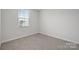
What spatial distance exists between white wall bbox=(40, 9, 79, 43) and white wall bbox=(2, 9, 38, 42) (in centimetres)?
8

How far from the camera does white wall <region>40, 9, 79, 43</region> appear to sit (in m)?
1.34

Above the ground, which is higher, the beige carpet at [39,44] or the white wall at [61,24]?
the white wall at [61,24]

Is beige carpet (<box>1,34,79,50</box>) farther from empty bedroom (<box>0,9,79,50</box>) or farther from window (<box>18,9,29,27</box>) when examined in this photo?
window (<box>18,9,29,27</box>)

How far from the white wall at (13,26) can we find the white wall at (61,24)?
0.08 metres

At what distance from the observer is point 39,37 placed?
1.35m

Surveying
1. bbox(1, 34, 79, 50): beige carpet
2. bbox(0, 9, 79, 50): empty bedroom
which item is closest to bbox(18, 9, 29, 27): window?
bbox(0, 9, 79, 50): empty bedroom

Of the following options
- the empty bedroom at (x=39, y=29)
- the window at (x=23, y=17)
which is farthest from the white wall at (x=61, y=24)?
the window at (x=23, y=17)

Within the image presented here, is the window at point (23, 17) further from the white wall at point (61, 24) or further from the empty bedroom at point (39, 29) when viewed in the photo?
the white wall at point (61, 24)

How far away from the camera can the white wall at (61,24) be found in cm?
134
